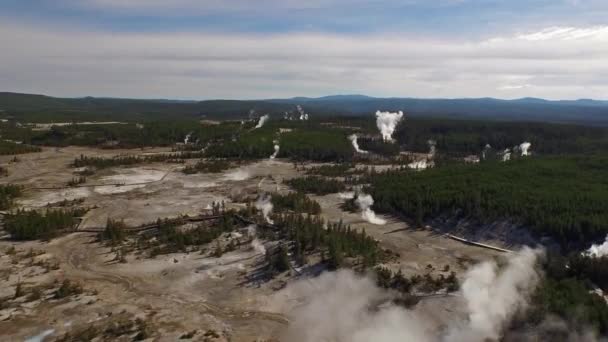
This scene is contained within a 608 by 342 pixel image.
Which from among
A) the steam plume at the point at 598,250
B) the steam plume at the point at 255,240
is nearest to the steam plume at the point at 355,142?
the steam plume at the point at 255,240

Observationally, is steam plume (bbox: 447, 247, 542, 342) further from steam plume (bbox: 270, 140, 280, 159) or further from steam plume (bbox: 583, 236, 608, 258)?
steam plume (bbox: 270, 140, 280, 159)

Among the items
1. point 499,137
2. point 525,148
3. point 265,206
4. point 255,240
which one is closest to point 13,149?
point 265,206

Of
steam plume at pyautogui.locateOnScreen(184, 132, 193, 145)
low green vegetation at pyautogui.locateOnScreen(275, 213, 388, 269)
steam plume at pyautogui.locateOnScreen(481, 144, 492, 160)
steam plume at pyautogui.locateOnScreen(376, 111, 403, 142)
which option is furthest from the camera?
steam plume at pyautogui.locateOnScreen(376, 111, 403, 142)

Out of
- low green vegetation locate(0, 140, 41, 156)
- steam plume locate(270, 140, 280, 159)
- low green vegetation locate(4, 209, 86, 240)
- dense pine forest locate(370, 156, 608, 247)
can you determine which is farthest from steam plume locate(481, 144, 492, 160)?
low green vegetation locate(0, 140, 41, 156)

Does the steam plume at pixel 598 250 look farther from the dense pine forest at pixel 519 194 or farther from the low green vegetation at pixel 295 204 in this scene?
the low green vegetation at pixel 295 204

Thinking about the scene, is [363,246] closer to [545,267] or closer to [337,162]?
[545,267]
